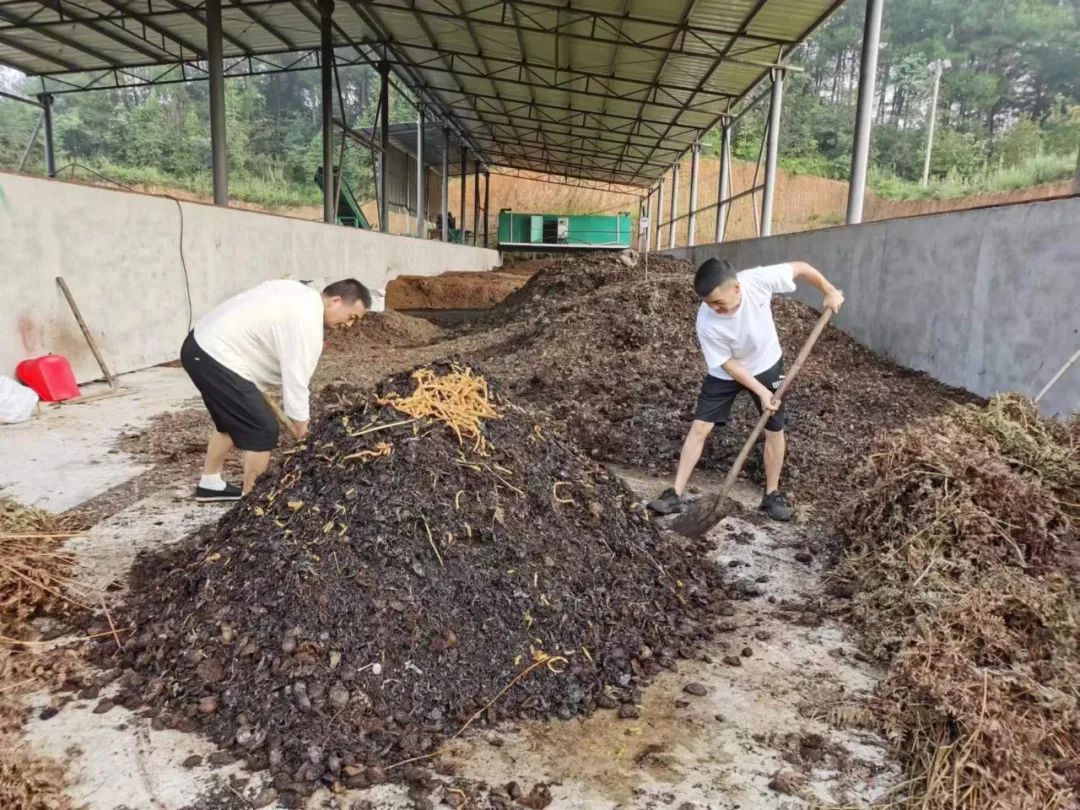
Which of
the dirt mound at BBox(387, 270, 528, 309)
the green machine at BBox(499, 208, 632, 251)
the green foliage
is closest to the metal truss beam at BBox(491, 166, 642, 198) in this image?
the green machine at BBox(499, 208, 632, 251)

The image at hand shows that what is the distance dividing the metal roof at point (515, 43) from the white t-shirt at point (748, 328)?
7283 mm

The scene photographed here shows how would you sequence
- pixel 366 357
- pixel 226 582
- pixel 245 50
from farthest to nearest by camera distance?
pixel 245 50
pixel 366 357
pixel 226 582

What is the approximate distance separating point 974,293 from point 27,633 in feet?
21.0

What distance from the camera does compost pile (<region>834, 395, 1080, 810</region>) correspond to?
1.95m

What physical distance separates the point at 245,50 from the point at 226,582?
16621 millimetres

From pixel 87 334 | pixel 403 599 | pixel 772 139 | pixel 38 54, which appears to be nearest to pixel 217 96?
pixel 87 334

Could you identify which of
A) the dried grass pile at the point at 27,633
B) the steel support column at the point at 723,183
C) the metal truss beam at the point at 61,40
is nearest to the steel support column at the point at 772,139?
the steel support column at the point at 723,183

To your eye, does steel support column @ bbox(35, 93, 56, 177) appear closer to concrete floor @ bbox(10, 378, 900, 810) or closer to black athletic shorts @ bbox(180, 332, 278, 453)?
black athletic shorts @ bbox(180, 332, 278, 453)

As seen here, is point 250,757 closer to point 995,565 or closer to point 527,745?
point 527,745

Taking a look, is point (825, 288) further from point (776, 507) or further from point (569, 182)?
point (569, 182)

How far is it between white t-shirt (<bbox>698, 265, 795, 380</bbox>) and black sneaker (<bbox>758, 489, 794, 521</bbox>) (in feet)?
2.43

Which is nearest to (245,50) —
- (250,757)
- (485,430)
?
(485,430)

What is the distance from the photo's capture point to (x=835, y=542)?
370 cm

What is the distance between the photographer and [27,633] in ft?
8.71
